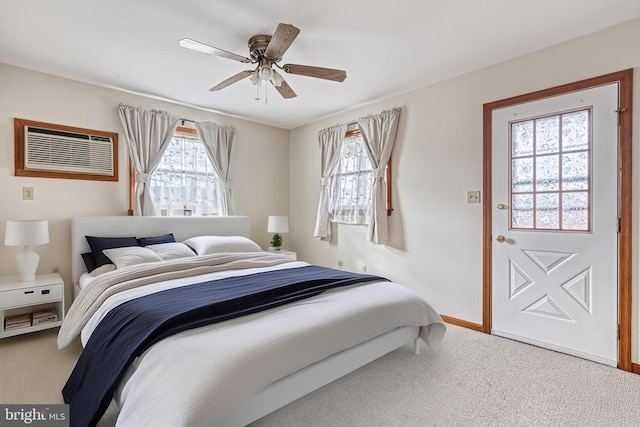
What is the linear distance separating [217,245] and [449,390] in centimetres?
269

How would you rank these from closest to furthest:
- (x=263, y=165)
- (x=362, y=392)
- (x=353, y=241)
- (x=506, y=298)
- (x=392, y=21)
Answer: (x=362, y=392) → (x=392, y=21) → (x=506, y=298) → (x=353, y=241) → (x=263, y=165)

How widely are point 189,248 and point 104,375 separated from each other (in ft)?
6.82

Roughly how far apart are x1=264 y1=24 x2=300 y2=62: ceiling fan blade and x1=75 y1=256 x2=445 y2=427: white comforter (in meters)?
1.78

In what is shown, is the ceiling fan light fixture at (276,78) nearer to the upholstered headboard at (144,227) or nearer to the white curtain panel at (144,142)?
the white curtain panel at (144,142)

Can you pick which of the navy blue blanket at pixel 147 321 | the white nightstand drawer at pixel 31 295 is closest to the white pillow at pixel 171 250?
the white nightstand drawer at pixel 31 295

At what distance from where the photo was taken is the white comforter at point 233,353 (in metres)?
1.24

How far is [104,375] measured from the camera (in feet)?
5.15

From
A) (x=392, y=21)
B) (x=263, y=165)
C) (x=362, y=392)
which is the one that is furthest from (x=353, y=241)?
(x=392, y=21)

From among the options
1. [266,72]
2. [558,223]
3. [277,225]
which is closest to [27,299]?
[277,225]

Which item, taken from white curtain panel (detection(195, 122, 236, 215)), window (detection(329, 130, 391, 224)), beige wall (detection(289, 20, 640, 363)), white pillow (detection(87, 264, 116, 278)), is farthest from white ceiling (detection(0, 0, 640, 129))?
white pillow (detection(87, 264, 116, 278))

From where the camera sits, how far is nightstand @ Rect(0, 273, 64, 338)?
8.50 feet

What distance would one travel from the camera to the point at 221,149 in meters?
4.32

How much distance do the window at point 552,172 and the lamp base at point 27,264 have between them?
4.41 m

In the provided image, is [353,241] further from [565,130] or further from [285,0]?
[285,0]
